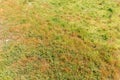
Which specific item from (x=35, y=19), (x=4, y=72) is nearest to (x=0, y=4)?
(x=35, y=19)

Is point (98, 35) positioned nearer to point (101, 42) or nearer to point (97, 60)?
point (101, 42)

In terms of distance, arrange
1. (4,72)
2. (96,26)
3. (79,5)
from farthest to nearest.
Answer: (79,5) → (96,26) → (4,72)

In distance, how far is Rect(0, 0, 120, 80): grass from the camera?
23.4 ft

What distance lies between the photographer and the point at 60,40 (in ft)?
26.5

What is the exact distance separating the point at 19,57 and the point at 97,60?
100 inches

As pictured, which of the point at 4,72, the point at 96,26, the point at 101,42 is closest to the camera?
the point at 4,72

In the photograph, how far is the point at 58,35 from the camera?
8.26 metres

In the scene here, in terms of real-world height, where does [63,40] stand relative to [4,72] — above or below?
above

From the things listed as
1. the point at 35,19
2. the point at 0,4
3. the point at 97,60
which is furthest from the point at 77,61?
the point at 0,4

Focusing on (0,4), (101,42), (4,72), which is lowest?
(4,72)

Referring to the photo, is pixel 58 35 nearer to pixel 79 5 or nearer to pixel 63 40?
pixel 63 40

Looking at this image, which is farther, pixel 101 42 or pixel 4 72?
pixel 101 42

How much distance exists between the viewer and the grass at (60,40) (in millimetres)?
7133

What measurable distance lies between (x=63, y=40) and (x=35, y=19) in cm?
163
